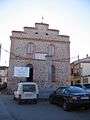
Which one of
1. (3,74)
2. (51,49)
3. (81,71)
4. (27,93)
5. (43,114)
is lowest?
(43,114)

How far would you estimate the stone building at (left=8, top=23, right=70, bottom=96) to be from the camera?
32938 mm

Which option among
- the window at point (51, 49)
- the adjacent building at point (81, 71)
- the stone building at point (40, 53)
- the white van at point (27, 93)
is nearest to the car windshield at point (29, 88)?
the white van at point (27, 93)

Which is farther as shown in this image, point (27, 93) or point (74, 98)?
point (27, 93)

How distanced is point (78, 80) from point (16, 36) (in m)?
24.1

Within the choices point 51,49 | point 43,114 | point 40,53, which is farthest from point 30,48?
point 43,114

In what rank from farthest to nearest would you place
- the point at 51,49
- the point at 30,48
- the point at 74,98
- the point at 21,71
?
the point at 51,49 < the point at 30,48 < the point at 21,71 < the point at 74,98

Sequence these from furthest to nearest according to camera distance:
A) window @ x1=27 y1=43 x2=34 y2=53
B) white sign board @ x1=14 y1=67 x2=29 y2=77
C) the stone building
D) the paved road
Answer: window @ x1=27 y1=43 x2=34 y2=53
the stone building
white sign board @ x1=14 y1=67 x2=29 y2=77
the paved road

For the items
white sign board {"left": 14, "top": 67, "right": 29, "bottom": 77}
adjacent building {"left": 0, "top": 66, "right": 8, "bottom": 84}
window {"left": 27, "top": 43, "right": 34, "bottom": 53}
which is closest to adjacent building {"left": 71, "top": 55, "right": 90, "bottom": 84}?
window {"left": 27, "top": 43, "right": 34, "bottom": 53}

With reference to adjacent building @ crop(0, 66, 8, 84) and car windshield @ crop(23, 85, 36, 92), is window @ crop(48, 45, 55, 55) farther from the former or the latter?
adjacent building @ crop(0, 66, 8, 84)

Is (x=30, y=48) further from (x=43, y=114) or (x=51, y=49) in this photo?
(x=43, y=114)

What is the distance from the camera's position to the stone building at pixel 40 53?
108 feet

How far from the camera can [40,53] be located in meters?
33.9

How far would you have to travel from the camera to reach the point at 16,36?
33469mm

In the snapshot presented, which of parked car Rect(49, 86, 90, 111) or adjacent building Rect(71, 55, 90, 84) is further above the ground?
adjacent building Rect(71, 55, 90, 84)
